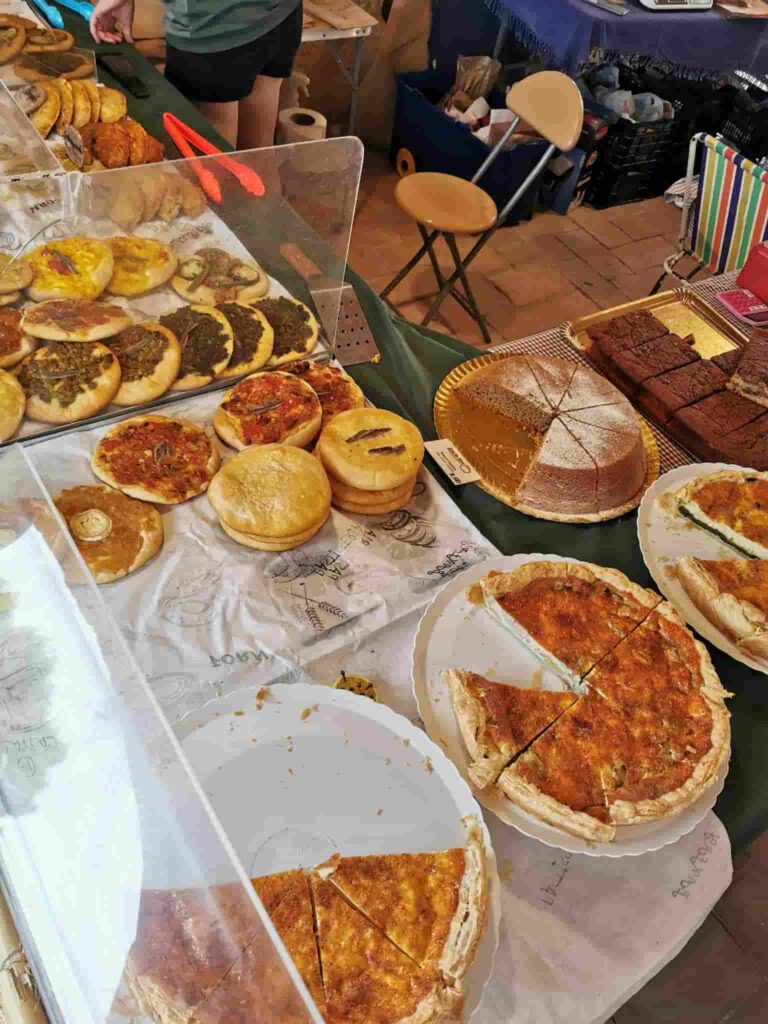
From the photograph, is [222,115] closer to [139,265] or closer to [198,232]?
[198,232]

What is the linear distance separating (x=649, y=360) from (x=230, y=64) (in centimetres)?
248

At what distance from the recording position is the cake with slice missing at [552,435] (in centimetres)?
244

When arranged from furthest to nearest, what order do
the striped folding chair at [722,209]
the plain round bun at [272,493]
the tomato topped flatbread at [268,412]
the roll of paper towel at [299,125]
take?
the roll of paper towel at [299,125]
the striped folding chair at [722,209]
the tomato topped flatbread at [268,412]
the plain round bun at [272,493]

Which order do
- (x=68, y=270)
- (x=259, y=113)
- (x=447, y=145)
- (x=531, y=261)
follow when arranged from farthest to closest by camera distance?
(x=531, y=261) → (x=447, y=145) → (x=259, y=113) → (x=68, y=270)

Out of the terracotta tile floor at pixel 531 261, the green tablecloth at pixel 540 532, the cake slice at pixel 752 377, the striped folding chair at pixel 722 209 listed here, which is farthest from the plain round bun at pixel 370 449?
the terracotta tile floor at pixel 531 261

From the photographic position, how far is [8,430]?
214cm

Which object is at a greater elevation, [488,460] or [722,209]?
[722,209]

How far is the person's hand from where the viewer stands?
3.59 meters

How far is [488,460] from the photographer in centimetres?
250

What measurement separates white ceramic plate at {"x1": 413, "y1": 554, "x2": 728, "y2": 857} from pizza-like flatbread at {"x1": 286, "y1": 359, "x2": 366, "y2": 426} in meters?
0.74

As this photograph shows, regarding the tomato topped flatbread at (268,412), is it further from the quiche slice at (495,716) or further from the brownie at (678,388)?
the brownie at (678,388)

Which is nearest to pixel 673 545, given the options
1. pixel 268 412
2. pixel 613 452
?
pixel 613 452

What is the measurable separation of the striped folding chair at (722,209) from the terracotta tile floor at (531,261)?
1.25 meters

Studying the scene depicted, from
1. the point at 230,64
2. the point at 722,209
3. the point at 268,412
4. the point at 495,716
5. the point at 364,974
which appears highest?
the point at 230,64
